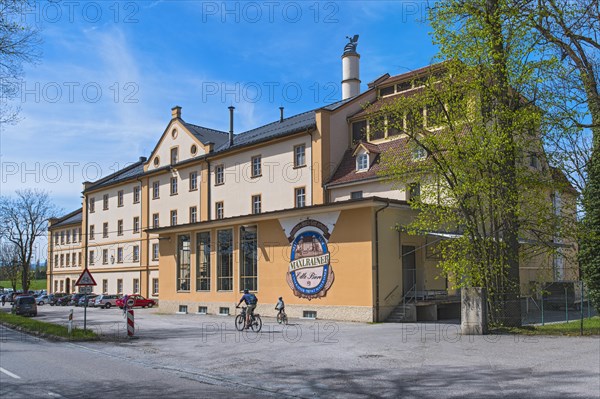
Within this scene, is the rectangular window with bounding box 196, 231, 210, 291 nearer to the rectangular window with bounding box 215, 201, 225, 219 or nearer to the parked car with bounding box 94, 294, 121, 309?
the rectangular window with bounding box 215, 201, 225, 219

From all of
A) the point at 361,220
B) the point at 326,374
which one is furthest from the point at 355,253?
the point at 326,374

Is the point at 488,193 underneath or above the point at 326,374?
above

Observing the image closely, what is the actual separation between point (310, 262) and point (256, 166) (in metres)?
14.9

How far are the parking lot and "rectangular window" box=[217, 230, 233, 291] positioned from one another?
38.6ft

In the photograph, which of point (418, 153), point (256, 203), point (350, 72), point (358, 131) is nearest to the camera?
point (418, 153)

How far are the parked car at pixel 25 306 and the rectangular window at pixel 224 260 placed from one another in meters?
A: 15.7

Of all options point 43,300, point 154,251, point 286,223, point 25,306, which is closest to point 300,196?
point 286,223

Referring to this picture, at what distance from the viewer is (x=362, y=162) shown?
36781mm

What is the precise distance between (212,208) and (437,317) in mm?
23510

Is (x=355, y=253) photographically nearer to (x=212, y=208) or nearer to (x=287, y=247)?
(x=287, y=247)

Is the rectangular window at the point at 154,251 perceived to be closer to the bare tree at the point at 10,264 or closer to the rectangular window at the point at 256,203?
the rectangular window at the point at 256,203

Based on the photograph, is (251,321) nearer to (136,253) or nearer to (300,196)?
(300,196)

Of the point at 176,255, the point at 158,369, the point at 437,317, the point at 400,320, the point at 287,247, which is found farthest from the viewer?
the point at 176,255

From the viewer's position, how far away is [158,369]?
1389cm
